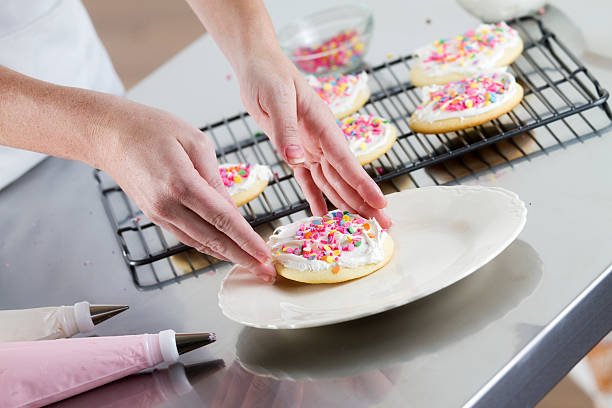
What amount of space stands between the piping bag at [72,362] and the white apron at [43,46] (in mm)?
888

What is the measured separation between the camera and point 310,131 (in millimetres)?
1291

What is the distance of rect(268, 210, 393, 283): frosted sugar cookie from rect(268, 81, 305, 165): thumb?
155 millimetres

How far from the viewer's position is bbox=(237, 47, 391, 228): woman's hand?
124 centimetres

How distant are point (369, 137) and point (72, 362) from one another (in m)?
0.77

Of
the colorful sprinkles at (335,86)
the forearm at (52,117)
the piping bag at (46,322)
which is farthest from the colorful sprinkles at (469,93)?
the piping bag at (46,322)

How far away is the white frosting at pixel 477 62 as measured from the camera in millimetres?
1709

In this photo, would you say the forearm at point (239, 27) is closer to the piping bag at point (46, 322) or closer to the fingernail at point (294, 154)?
the fingernail at point (294, 154)

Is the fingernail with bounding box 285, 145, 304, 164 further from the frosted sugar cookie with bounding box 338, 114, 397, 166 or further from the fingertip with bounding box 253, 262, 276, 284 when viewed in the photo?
the frosted sugar cookie with bounding box 338, 114, 397, 166

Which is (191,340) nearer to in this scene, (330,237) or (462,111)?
(330,237)

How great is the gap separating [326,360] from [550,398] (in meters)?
1.26

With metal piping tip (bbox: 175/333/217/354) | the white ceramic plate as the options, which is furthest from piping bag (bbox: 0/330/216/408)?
the white ceramic plate

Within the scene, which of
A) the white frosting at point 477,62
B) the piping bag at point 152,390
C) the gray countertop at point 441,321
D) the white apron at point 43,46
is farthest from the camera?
the white apron at point 43,46

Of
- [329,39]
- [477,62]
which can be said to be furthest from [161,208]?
[329,39]

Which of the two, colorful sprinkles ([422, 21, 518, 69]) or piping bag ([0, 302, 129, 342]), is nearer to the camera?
piping bag ([0, 302, 129, 342])
